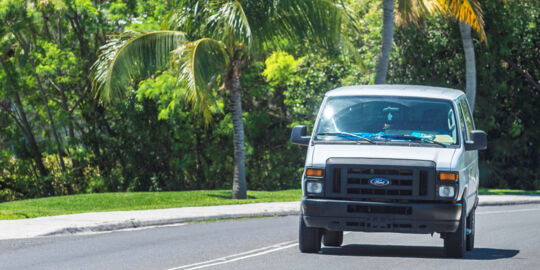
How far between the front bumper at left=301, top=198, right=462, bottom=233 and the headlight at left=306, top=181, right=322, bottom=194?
0.14 m

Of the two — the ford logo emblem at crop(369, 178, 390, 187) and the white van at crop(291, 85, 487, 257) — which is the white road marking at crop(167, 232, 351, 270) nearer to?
the white van at crop(291, 85, 487, 257)

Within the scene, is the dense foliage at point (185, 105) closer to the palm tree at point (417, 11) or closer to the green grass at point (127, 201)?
the green grass at point (127, 201)

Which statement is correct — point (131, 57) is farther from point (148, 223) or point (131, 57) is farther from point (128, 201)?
point (148, 223)

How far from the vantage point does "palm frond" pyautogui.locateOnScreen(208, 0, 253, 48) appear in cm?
2331

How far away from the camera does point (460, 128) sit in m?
12.0

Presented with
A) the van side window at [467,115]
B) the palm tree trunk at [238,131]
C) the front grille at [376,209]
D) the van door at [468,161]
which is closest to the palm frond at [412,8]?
the palm tree trunk at [238,131]

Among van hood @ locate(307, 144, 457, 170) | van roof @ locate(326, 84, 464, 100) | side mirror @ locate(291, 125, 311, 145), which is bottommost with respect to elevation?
van hood @ locate(307, 144, 457, 170)

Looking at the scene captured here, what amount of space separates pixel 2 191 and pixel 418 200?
3132 centimetres

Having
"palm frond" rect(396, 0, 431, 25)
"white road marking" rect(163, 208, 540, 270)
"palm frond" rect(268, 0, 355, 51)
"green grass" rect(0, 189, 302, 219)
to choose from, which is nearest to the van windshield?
"white road marking" rect(163, 208, 540, 270)

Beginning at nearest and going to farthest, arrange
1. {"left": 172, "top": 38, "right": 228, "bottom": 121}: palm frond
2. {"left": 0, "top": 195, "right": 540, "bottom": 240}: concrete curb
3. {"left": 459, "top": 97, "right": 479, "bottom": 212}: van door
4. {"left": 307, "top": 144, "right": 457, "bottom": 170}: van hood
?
{"left": 307, "top": 144, "right": 457, "bottom": 170}: van hood < {"left": 459, "top": 97, "right": 479, "bottom": 212}: van door < {"left": 0, "top": 195, "right": 540, "bottom": 240}: concrete curb < {"left": 172, "top": 38, "right": 228, "bottom": 121}: palm frond

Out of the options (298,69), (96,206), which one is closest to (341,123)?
(96,206)

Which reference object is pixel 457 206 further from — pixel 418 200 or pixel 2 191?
pixel 2 191

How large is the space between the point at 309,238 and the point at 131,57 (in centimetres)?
1343

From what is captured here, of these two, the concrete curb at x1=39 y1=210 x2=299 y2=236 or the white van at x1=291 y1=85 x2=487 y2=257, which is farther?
the concrete curb at x1=39 y1=210 x2=299 y2=236
